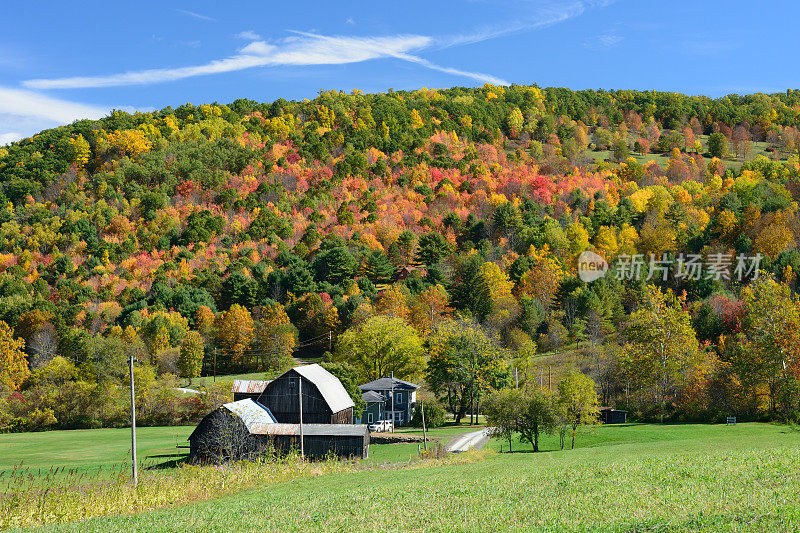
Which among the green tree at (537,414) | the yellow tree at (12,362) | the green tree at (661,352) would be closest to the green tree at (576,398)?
the green tree at (537,414)

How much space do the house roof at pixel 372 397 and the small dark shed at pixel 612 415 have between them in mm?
19738

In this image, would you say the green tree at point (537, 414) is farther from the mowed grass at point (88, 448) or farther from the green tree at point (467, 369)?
the mowed grass at point (88, 448)

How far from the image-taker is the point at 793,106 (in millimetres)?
185000

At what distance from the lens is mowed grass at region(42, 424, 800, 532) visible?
11.8 meters

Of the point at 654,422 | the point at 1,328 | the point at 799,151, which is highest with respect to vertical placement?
the point at 799,151

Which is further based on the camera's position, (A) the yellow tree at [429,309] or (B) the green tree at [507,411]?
(A) the yellow tree at [429,309]

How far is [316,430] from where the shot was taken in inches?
1550

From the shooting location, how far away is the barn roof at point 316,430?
127 feet

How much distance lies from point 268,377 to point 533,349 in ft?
103

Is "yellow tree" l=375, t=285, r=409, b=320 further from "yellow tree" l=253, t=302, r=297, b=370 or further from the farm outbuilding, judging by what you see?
the farm outbuilding

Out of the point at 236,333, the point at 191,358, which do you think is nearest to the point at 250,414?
the point at 191,358

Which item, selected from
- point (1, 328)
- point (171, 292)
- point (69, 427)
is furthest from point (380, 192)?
point (69, 427)

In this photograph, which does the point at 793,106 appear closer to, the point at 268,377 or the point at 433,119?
the point at 433,119

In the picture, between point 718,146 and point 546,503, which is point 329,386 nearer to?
point 546,503
